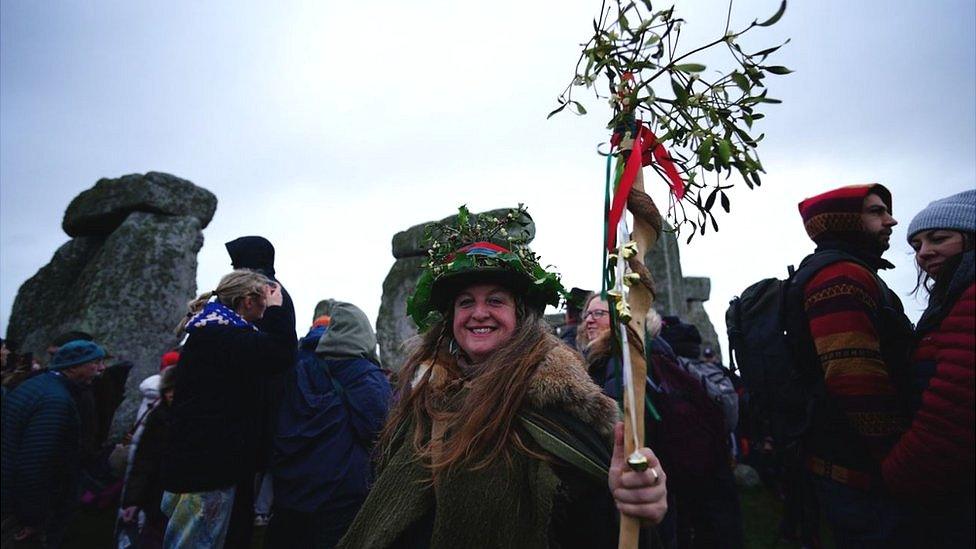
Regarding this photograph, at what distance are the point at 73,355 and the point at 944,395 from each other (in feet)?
17.2

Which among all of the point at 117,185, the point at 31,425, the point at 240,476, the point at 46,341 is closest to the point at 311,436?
the point at 240,476

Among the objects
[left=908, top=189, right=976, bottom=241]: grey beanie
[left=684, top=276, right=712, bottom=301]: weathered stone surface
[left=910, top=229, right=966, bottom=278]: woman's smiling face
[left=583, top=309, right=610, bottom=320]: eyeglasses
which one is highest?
[left=684, top=276, right=712, bottom=301]: weathered stone surface

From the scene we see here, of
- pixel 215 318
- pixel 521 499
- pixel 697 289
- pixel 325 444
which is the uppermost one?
pixel 697 289

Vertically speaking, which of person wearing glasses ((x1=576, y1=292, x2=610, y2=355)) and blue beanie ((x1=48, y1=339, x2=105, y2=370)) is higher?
person wearing glasses ((x1=576, y1=292, x2=610, y2=355))

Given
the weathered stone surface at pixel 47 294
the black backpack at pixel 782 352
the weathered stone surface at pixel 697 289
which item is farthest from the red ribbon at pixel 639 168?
the weathered stone surface at pixel 697 289

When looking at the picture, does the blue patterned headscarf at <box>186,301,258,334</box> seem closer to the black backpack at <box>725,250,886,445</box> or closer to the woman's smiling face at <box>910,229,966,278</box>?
the black backpack at <box>725,250,886,445</box>

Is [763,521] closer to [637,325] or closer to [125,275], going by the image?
[637,325]

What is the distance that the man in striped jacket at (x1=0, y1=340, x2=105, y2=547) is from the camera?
11.9ft

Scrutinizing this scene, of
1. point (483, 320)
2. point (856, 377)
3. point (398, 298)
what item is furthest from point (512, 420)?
point (398, 298)

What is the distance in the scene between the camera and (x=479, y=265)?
2.10 m

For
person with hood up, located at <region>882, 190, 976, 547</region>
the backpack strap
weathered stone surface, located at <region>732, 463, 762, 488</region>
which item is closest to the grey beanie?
person with hood up, located at <region>882, 190, 976, 547</region>

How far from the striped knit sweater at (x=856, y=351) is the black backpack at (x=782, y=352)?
8cm

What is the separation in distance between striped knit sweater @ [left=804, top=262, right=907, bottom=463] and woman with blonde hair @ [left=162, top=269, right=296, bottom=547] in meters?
2.66

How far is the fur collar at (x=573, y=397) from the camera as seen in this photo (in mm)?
1780
